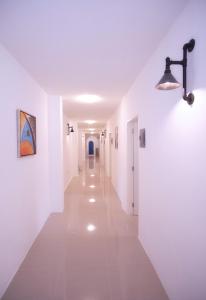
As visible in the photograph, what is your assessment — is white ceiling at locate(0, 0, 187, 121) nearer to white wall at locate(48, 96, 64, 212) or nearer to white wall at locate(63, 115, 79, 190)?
white wall at locate(48, 96, 64, 212)

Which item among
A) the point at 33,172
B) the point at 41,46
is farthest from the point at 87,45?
the point at 33,172

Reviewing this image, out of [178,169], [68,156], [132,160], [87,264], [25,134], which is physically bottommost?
[87,264]

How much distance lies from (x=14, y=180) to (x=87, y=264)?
1.44 metres

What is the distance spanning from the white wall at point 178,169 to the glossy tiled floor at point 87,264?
309 millimetres

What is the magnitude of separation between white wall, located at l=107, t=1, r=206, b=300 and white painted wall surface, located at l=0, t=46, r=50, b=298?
5.58 ft

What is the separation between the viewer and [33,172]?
3.40 meters

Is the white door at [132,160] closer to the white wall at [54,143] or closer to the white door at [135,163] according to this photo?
the white door at [135,163]

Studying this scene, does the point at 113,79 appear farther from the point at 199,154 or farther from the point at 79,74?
the point at 199,154

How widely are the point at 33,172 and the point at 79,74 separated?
→ 67.8 inches

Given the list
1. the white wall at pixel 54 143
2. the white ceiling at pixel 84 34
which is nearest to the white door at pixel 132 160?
the white ceiling at pixel 84 34

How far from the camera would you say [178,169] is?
1837mm

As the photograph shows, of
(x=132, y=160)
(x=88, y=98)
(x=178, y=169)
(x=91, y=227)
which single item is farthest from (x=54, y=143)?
(x=178, y=169)

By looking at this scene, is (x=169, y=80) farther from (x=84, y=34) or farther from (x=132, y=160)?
(x=132, y=160)

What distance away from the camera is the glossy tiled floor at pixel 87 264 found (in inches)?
87.3
